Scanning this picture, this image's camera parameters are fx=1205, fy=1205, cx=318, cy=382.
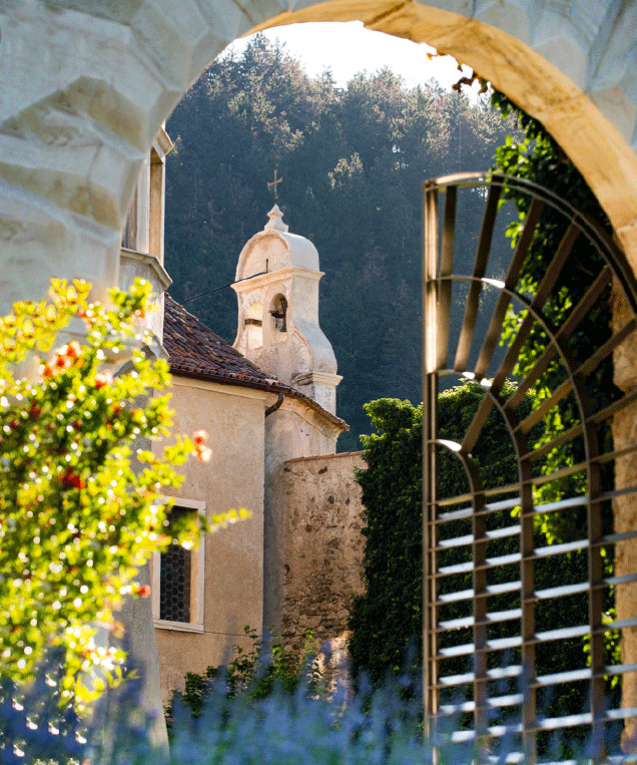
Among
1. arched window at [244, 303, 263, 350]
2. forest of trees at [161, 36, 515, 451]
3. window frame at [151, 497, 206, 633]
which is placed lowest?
window frame at [151, 497, 206, 633]

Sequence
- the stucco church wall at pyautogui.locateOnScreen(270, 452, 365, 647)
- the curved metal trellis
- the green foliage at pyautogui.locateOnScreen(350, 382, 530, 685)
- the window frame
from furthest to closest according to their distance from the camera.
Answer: the stucco church wall at pyautogui.locateOnScreen(270, 452, 365, 647) → the window frame → the green foliage at pyautogui.locateOnScreen(350, 382, 530, 685) → the curved metal trellis

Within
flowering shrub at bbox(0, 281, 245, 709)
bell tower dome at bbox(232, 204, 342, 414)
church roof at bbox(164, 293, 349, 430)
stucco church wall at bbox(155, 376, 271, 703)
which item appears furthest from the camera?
bell tower dome at bbox(232, 204, 342, 414)

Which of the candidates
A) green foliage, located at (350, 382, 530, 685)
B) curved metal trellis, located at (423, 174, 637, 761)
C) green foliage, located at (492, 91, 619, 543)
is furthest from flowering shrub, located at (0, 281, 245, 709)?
green foliage, located at (350, 382, 530, 685)

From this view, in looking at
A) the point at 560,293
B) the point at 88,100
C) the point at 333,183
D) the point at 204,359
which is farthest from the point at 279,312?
the point at 88,100

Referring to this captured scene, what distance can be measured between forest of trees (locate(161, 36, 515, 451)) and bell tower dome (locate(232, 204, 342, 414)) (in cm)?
1125

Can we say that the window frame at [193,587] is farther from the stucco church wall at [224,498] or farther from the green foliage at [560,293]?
the green foliage at [560,293]

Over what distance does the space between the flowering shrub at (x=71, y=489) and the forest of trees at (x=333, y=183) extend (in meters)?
29.1

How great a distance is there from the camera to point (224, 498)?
16500 mm

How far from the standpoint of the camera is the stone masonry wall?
16.7m

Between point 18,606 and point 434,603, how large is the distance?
1.54 m

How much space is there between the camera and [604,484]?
5.44m

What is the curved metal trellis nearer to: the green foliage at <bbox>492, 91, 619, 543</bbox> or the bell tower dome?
the green foliage at <bbox>492, 91, 619, 543</bbox>

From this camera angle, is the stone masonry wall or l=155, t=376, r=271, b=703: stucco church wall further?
the stone masonry wall

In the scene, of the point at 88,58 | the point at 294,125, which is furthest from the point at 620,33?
the point at 294,125
